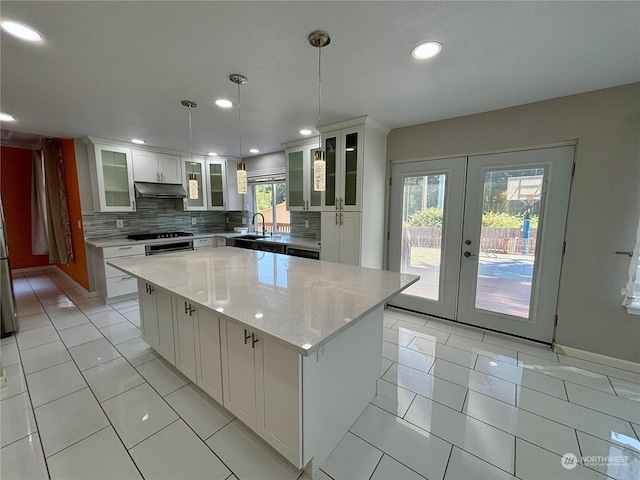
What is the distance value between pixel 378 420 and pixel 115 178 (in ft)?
15.0

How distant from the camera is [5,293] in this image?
2732 millimetres

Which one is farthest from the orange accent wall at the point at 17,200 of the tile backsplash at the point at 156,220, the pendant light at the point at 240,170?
the pendant light at the point at 240,170

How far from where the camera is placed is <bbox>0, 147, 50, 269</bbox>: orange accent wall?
190 inches

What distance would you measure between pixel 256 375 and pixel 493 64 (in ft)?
8.29

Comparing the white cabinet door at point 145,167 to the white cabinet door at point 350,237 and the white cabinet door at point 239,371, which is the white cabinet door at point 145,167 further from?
the white cabinet door at point 239,371

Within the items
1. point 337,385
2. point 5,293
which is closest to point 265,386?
point 337,385

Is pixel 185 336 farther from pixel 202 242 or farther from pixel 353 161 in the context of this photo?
pixel 202 242

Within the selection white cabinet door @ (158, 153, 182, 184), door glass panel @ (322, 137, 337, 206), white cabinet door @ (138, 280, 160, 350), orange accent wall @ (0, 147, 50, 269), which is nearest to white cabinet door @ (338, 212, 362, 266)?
door glass panel @ (322, 137, 337, 206)

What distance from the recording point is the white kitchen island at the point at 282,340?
123 centimetres

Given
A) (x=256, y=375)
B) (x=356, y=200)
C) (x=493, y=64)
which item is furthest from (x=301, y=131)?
(x=256, y=375)

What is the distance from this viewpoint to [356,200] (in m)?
3.09

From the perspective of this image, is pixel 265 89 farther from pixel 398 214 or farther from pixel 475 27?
pixel 398 214

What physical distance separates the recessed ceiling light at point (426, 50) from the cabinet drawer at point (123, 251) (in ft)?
13.6

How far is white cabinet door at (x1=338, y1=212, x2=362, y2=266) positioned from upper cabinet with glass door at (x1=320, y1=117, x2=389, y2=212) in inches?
3.8
